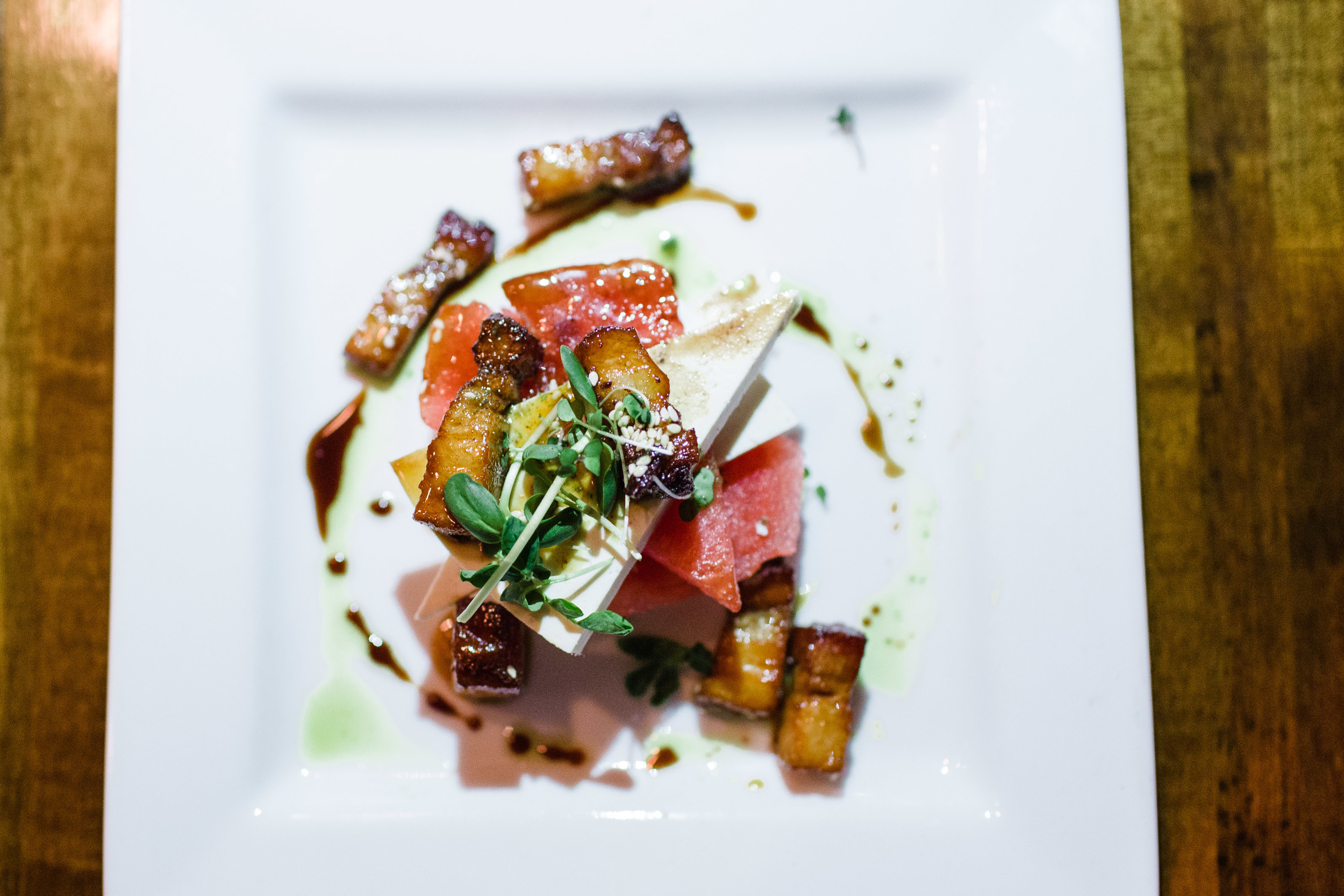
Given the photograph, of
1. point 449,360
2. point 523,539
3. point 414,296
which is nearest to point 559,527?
point 523,539

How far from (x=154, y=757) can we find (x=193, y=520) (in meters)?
0.57

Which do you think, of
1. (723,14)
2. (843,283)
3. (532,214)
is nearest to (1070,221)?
(843,283)

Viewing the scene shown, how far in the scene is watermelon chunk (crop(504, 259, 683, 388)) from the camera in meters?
2.03

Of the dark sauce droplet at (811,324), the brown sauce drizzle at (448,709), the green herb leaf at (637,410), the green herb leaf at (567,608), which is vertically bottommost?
the brown sauce drizzle at (448,709)

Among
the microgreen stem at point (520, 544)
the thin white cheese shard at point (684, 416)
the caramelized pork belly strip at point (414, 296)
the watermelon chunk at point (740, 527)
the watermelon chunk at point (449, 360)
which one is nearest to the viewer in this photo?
the microgreen stem at point (520, 544)

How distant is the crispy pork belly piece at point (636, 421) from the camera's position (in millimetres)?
1667

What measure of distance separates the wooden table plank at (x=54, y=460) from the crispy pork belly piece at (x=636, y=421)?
137 centimetres

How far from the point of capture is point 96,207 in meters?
2.12

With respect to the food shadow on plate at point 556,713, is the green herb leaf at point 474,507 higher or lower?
higher

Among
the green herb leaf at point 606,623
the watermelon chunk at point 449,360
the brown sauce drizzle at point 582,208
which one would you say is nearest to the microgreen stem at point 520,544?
the green herb leaf at point 606,623

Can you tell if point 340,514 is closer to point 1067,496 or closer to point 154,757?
point 154,757

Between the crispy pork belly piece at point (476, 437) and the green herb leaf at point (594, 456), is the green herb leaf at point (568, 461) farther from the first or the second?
the crispy pork belly piece at point (476, 437)

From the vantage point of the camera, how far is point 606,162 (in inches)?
82.4

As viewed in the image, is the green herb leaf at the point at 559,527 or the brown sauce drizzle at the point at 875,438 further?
the brown sauce drizzle at the point at 875,438
